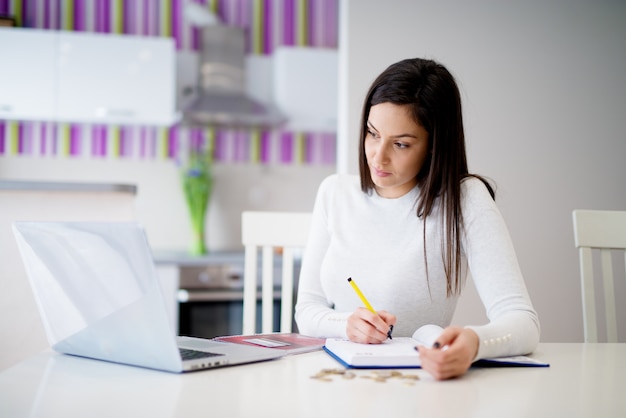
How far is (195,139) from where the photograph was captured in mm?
4328

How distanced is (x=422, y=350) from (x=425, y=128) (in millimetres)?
613

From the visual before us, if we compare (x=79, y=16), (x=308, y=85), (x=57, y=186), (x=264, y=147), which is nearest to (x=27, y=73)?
(x=79, y=16)

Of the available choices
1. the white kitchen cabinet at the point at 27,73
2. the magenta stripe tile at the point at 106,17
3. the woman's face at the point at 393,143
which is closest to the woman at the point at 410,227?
the woman's face at the point at 393,143

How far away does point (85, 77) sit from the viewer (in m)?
3.80

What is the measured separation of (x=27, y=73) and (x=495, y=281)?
10.4 feet

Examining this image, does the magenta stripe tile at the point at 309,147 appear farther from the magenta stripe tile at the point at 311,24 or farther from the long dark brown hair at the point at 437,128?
the long dark brown hair at the point at 437,128

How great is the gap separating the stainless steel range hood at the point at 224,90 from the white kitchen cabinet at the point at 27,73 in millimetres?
756

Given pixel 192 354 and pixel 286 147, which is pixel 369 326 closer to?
pixel 192 354

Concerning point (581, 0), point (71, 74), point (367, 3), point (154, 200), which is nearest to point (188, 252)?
point (154, 200)

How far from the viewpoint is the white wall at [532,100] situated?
10.2 ft

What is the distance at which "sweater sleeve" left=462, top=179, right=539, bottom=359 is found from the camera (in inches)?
46.2

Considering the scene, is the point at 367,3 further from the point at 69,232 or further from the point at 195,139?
the point at 69,232

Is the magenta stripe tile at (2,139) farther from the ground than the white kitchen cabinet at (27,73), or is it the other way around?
the white kitchen cabinet at (27,73)

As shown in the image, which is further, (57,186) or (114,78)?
(114,78)
